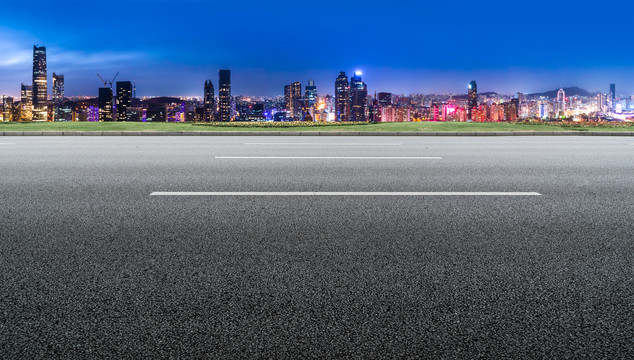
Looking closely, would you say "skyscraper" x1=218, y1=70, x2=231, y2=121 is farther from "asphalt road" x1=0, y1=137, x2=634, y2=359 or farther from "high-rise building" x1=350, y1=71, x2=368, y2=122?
"asphalt road" x1=0, y1=137, x2=634, y2=359

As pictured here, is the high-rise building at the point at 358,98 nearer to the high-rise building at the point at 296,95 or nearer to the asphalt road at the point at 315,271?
the high-rise building at the point at 296,95

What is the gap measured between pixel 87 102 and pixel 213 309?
120 meters

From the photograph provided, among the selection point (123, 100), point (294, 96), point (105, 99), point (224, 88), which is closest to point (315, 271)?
point (105, 99)

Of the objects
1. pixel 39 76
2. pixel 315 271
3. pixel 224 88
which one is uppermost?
pixel 39 76

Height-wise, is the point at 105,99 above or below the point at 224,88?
below

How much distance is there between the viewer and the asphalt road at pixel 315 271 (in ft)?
8.58

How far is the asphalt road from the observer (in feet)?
8.58

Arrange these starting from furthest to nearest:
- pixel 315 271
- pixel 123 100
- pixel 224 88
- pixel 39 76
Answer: pixel 39 76, pixel 224 88, pixel 123 100, pixel 315 271

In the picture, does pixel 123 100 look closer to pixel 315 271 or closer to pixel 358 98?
pixel 358 98

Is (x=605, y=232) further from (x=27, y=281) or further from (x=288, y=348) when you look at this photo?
(x=27, y=281)

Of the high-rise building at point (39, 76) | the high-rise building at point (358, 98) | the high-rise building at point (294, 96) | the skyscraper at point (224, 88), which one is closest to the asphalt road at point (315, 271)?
the high-rise building at point (358, 98)

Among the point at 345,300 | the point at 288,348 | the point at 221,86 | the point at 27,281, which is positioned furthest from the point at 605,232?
the point at 221,86

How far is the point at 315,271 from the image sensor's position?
366 centimetres

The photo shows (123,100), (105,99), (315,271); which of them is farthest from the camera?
(123,100)
